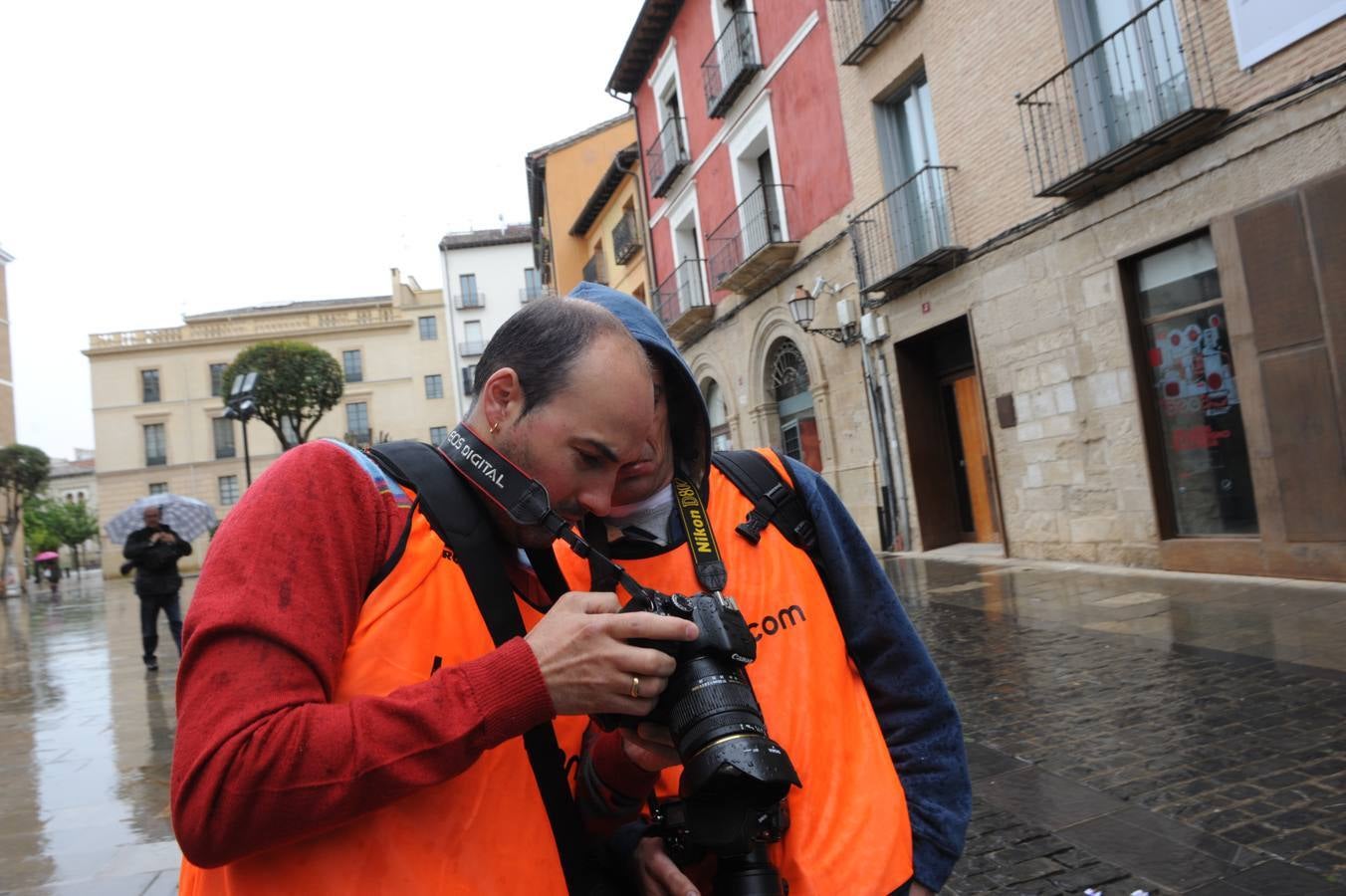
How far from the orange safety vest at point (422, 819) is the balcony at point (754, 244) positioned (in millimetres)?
13295

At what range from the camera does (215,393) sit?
153 feet

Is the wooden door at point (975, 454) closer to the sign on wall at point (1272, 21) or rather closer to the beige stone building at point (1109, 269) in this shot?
the beige stone building at point (1109, 269)

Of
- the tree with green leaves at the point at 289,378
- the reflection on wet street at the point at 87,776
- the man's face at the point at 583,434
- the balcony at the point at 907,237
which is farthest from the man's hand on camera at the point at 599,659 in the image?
the tree with green leaves at the point at 289,378

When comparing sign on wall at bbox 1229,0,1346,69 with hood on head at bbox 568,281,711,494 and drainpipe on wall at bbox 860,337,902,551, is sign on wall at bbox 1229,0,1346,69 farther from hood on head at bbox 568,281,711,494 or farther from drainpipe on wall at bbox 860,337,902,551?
hood on head at bbox 568,281,711,494

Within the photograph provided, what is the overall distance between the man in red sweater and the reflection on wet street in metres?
3.29

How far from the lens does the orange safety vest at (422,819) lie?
3.42ft

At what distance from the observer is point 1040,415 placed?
9.74m

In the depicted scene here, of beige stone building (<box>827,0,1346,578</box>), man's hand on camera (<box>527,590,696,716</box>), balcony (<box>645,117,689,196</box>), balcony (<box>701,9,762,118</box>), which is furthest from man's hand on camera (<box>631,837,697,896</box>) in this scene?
balcony (<box>645,117,689,196</box>)

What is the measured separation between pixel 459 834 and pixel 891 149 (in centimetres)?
1244

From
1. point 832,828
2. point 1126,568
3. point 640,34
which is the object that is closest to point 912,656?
point 832,828

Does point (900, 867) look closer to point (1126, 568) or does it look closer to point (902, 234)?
point (1126, 568)

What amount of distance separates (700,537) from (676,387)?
34cm

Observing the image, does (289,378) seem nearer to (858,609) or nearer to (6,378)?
(6,378)

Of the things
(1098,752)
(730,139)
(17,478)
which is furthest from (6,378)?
(1098,752)
